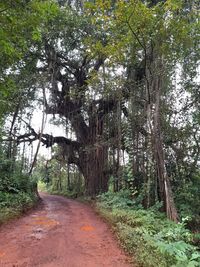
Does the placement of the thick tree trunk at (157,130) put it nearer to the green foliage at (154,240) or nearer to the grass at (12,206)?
the green foliage at (154,240)

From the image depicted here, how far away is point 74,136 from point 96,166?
3.11 metres

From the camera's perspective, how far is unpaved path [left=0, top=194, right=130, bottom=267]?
3.67m

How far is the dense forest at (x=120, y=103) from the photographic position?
15.9 ft

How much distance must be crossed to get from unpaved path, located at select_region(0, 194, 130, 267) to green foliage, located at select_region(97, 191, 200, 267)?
0.24 meters

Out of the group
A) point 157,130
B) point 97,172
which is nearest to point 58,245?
point 157,130

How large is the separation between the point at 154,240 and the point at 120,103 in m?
6.65

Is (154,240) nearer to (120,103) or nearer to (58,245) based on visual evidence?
(58,245)

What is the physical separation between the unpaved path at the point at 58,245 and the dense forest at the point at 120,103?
1.21 feet

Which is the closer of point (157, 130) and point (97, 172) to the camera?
point (157, 130)

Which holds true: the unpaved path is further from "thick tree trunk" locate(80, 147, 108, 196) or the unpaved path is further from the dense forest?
"thick tree trunk" locate(80, 147, 108, 196)

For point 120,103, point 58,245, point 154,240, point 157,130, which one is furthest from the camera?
point 120,103

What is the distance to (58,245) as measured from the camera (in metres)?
4.37

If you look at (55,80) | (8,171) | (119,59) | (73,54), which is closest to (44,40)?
(73,54)

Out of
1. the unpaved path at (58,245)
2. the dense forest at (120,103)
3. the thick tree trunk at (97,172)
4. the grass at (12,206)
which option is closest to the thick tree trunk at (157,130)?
the dense forest at (120,103)
